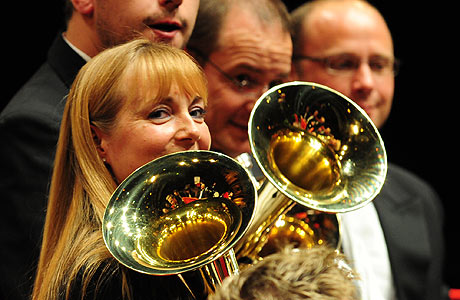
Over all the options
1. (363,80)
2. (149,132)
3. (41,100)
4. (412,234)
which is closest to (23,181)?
(41,100)

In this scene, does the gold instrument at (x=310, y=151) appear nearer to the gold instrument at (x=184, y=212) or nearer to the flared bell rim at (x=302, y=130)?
the flared bell rim at (x=302, y=130)

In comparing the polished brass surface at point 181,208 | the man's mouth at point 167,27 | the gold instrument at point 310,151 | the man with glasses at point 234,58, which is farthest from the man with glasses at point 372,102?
the polished brass surface at point 181,208

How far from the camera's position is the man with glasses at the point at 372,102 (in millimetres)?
2439

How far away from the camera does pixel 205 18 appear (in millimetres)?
2141

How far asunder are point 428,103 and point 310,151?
8.06ft

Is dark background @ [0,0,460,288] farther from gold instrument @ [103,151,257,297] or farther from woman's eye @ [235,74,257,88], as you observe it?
gold instrument @ [103,151,257,297]

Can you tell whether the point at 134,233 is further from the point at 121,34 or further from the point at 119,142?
the point at 121,34

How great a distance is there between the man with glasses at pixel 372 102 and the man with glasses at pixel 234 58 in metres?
0.47

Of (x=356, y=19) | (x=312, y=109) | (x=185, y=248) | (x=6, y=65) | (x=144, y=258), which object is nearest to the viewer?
(x=144, y=258)

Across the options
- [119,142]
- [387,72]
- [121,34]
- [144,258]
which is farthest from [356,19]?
[144,258]

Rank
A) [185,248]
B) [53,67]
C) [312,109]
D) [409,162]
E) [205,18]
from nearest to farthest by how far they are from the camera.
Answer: [185,248], [312,109], [53,67], [205,18], [409,162]

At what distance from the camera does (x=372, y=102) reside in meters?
2.58

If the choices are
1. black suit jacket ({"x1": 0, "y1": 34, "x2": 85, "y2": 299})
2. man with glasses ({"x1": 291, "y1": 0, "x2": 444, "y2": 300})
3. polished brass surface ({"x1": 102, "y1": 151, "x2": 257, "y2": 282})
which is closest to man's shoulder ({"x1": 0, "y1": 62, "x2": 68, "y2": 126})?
black suit jacket ({"x1": 0, "y1": 34, "x2": 85, "y2": 299})

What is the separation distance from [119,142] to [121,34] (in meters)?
0.44
